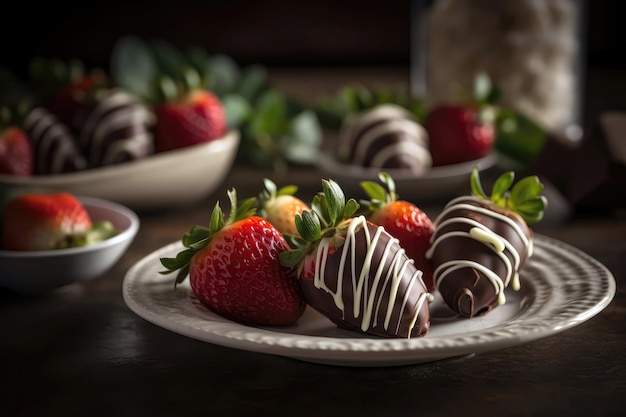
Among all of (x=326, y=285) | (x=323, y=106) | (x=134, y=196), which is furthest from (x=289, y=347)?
(x=323, y=106)

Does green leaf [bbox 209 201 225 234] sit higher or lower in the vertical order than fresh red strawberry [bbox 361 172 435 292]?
higher

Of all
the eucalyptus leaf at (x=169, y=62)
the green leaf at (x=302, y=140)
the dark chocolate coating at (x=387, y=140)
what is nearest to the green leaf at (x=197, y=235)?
the dark chocolate coating at (x=387, y=140)

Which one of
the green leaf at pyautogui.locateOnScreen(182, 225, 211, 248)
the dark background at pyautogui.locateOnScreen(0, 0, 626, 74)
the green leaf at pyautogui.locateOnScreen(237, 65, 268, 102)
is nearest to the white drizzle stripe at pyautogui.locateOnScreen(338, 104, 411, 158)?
the green leaf at pyautogui.locateOnScreen(237, 65, 268, 102)

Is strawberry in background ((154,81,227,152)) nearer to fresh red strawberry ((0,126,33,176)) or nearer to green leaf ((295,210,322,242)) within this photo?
fresh red strawberry ((0,126,33,176))

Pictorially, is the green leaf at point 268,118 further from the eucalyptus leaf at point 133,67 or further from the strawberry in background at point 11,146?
the strawberry in background at point 11,146

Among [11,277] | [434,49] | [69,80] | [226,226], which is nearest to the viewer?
[226,226]

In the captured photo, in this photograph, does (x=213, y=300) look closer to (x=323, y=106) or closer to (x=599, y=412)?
(x=599, y=412)

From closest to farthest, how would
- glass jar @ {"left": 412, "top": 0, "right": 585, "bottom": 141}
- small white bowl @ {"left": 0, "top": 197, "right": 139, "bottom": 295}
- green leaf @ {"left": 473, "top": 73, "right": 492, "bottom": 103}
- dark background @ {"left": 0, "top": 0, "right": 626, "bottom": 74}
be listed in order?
small white bowl @ {"left": 0, "top": 197, "right": 139, "bottom": 295}, green leaf @ {"left": 473, "top": 73, "right": 492, "bottom": 103}, glass jar @ {"left": 412, "top": 0, "right": 585, "bottom": 141}, dark background @ {"left": 0, "top": 0, "right": 626, "bottom": 74}

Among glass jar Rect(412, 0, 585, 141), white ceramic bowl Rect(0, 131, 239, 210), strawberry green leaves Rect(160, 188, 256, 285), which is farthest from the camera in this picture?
glass jar Rect(412, 0, 585, 141)
